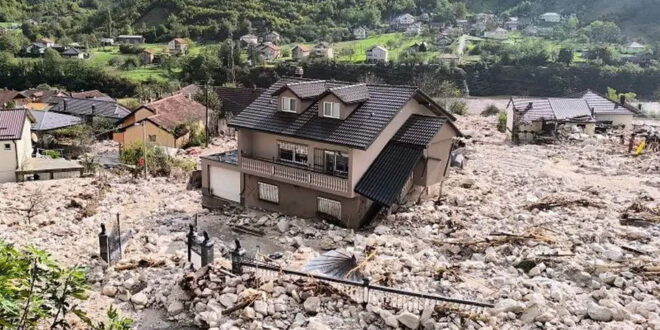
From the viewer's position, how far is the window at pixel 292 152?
2192 centimetres

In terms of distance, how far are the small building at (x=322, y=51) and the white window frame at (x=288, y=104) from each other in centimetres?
7962

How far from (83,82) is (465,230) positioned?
8649 centimetres

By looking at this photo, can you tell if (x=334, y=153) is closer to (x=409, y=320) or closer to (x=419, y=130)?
(x=419, y=130)

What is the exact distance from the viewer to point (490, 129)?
4625cm

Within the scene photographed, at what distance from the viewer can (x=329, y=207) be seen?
21109mm

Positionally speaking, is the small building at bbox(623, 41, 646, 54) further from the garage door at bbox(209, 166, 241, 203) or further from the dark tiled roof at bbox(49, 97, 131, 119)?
the garage door at bbox(209, 166, 241, 203)

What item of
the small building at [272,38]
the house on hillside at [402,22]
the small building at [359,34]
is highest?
the house on hillside at [402,22]

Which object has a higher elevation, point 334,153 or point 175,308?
point 334,153

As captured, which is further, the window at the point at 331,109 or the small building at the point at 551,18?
the small building at the point at 551,18

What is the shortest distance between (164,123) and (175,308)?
30363 millimetres

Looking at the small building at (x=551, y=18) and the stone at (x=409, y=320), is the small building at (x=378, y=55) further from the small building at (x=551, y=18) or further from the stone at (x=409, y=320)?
the stone at (x=409, y=320)

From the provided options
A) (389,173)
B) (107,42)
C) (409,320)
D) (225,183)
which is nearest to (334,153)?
(389,173)

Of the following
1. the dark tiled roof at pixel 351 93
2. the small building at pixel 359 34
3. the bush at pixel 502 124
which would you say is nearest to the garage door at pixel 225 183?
the dark tiled roof at pixel 351 93

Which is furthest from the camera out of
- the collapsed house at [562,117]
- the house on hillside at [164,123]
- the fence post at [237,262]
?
the house on hillside at [164,123]
